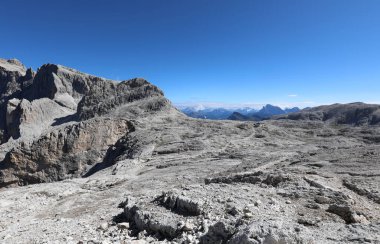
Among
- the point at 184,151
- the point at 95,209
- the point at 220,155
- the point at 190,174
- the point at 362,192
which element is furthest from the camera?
the point at 184,151

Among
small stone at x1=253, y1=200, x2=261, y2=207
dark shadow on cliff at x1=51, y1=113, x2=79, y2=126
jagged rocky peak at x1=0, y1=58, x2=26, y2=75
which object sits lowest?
small stone at x1=253, y1=200, x2=261, y2=207

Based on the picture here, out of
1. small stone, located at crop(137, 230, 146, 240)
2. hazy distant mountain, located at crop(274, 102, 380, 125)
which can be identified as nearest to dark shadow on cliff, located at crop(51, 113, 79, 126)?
small stone, located at crop(137, 230, 146, 240)

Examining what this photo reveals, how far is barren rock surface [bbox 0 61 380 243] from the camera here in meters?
9.38

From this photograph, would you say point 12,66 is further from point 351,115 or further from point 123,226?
point 123,226

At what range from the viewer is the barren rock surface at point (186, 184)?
9375 millimetres

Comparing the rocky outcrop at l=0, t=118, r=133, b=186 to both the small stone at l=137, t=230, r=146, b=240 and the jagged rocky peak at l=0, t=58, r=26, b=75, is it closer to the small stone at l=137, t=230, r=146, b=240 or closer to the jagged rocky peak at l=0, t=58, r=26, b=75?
the small stone at l=137, t=230, r=146, b=240

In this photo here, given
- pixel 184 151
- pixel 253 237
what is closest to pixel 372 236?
pixel 253 237

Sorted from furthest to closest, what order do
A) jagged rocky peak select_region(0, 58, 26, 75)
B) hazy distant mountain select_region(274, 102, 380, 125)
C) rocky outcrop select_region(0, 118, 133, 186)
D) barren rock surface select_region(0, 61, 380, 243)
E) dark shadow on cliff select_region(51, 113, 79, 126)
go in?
1. jagged rocky peak select_region(0, 58, 26, 75)
2. hazy distant mountain select_region(274, 102, 380, 125)
3. dark shadow on cliff select_region(51, 113, 79, 126)
4. rocky outcrop select_region(0, 118, 133, 186)
5. barren rock surface select_region(0, 61, 380, 243)

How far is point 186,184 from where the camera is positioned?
62.5ft

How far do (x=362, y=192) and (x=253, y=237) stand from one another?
8289mm

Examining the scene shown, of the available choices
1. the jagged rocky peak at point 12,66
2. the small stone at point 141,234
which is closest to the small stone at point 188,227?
the small stone at point 141,234

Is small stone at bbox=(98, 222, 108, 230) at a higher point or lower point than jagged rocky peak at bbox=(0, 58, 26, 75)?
lower

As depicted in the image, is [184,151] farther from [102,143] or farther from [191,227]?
[191,227]

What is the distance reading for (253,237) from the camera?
7.04 metres
